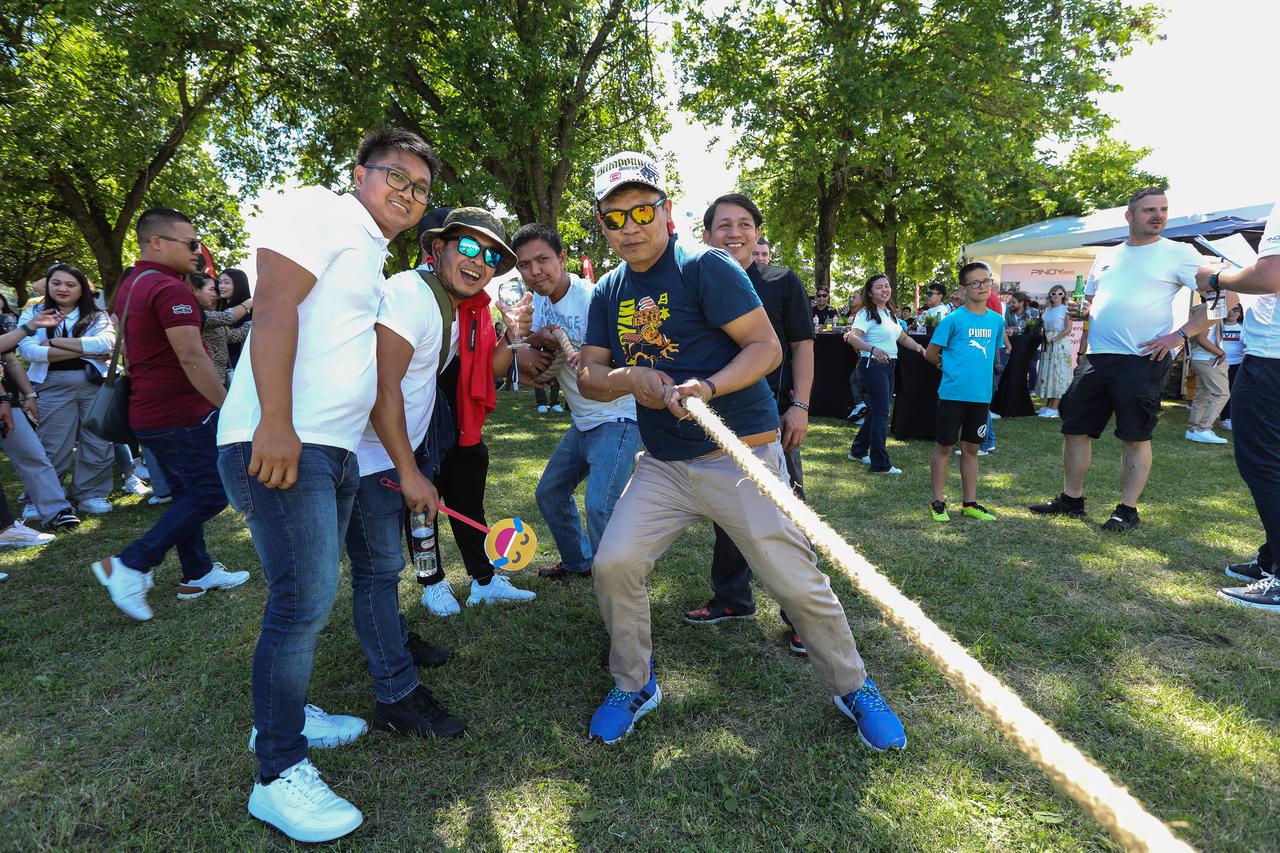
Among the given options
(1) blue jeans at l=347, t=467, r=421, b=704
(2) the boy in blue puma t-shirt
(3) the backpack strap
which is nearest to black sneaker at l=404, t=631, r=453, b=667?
(1) blue jeans at l=347, t=467, r=421, b=704

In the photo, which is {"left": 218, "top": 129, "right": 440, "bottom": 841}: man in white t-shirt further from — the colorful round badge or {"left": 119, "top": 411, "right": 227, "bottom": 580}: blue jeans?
{"left": 119, "top": 411, "right": 227, "bottom": 580}: blue jeans

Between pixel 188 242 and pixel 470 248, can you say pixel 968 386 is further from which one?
pixel 188 242

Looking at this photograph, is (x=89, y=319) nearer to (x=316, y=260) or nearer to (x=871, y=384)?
(x=316, y=260)

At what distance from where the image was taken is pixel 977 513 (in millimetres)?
5434

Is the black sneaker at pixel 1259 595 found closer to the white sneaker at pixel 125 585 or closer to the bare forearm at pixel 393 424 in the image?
the bare forearm at pixel 393 424

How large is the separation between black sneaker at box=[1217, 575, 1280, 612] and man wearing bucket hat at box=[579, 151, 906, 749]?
2742 mm

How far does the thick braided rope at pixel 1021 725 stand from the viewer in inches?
38.3

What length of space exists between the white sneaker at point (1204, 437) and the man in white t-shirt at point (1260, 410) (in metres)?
6.16

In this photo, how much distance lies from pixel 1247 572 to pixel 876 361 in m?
3.74

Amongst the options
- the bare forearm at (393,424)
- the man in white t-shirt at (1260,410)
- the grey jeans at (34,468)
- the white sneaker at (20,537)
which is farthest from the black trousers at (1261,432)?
the grey jeans at (34,468)

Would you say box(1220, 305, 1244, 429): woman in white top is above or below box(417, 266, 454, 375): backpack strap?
below

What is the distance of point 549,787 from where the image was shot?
7.89ft

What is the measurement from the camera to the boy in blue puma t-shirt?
17.6 feet

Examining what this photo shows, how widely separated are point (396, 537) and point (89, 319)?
17.5 feet
